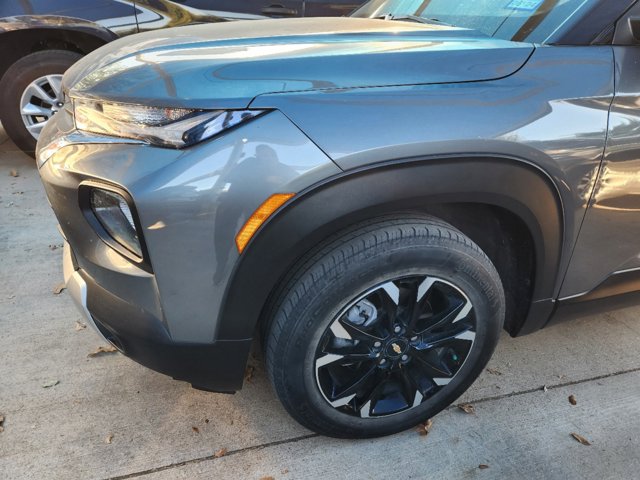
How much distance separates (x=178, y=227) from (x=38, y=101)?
3606mm

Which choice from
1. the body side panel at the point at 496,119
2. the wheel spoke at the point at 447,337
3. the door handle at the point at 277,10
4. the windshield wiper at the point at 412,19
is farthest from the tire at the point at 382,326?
the door handle at the point at 277,10

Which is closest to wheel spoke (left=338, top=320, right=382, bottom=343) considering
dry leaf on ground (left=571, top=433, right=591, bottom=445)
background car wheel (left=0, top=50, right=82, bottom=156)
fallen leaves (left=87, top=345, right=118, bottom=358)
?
dry leaf on ground (left=571, top=433, right=591, bottom=445)

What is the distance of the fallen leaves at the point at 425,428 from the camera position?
6.81 ft

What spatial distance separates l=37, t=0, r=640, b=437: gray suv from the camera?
1445mm

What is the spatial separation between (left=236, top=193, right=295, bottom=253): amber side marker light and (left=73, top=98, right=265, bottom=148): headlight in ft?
0.78

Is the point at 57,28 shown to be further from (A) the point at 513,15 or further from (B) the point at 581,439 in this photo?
(B) the point at 581,439

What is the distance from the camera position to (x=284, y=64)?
60.4 inches

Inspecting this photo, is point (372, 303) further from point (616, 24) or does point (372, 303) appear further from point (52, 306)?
point (52, 306)

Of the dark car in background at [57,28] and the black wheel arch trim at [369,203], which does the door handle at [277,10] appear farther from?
the black wheel arch trim at [369,203]

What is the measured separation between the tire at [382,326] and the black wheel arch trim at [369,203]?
9 cm

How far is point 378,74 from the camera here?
1.54 m

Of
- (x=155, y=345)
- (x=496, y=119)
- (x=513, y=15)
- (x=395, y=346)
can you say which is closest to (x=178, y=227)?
(x=155, y=345)

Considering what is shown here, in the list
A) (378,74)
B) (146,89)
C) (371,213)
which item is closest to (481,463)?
(371,213)

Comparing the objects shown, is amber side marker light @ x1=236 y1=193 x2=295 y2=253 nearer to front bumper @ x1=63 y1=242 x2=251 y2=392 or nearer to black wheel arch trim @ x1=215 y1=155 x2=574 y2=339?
black wheel arch trim @ x1=215 y1=155 x2=574 y2=339
